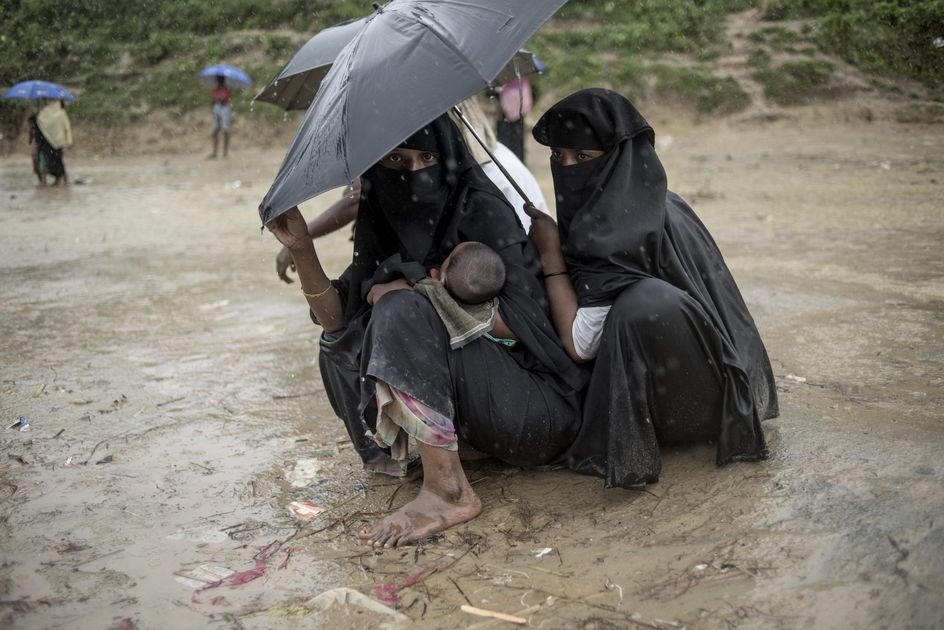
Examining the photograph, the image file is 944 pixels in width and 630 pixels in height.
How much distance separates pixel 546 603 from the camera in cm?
246

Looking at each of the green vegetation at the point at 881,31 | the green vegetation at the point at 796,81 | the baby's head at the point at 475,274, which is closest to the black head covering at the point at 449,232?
the baby's head at the point at 475,274

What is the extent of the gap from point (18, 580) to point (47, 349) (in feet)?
10.1

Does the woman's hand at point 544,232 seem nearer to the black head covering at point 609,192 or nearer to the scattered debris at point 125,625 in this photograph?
the black head covering at point 609,192

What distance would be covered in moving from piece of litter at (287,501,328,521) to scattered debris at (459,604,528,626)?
90 cm

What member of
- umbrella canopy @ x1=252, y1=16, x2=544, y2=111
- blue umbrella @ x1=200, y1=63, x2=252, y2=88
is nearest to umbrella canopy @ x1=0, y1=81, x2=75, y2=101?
blue umbrella @ x1=200, y1=63, x2=252, y2=88

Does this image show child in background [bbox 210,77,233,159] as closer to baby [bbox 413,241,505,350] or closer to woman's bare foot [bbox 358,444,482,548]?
baby [bbox 413,241,505,350]

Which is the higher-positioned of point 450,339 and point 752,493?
point 450,339

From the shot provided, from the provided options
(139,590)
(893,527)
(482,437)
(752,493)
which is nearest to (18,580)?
(139,590)

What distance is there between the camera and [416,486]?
338 cm

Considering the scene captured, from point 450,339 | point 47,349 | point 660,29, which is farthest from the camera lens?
point 660,29

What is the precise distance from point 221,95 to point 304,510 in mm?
15306

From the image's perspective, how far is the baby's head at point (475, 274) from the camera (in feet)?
9.50

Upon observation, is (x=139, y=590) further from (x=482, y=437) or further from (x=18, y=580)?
(x=482, y=437)

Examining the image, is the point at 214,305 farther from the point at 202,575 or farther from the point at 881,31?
the point at 881,31
